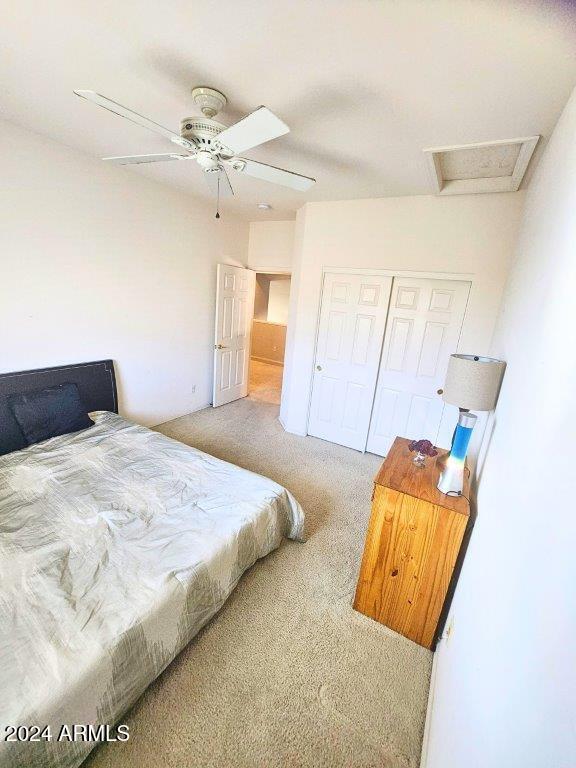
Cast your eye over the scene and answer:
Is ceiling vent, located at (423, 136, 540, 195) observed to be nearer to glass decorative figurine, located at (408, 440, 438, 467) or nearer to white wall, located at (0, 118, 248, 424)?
glass decorative figurine, located at (408, 440, 438, 467)

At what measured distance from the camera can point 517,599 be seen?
711mm

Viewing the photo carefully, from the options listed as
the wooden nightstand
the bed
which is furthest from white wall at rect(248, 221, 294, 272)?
the wooden nightstand

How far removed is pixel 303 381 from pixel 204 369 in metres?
1.50

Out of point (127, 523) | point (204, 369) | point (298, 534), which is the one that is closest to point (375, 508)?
point (298, 534)

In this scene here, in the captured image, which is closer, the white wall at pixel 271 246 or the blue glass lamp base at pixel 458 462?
the blue glass lamp base at pixel 458 462

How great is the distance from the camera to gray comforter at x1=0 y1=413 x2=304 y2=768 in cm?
103

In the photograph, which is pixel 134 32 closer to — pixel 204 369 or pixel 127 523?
pixel 127 523

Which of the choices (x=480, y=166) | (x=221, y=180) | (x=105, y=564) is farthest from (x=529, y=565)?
(x=480, y=166)

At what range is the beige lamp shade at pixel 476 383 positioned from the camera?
1473 millimetres

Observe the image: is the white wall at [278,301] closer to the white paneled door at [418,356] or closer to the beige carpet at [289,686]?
the white paneled door at [418,356]

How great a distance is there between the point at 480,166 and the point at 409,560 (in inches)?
112

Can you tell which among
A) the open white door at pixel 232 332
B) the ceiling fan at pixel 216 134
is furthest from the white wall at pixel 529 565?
the open white door at pixel 232 332

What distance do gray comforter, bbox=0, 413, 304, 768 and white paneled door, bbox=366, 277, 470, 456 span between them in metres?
1.81

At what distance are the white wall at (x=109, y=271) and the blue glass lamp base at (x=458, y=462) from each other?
3.17m
